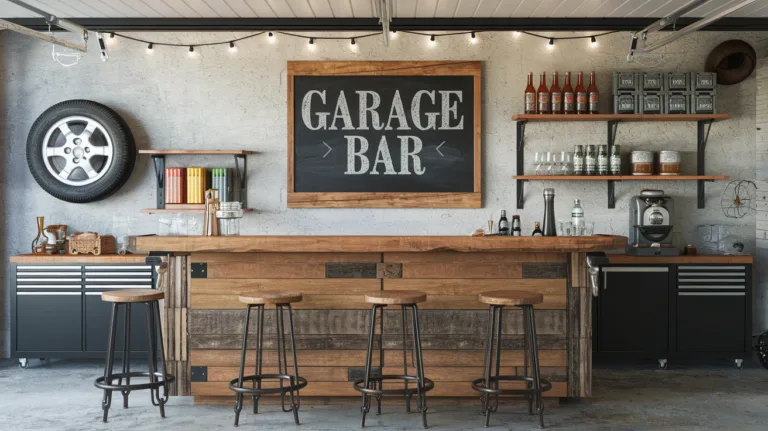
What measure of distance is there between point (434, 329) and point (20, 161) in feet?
13.7

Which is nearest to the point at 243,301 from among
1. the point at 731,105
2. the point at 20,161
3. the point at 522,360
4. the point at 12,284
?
the point at 522,360

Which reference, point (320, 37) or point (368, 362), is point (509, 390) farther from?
point (320, 37)

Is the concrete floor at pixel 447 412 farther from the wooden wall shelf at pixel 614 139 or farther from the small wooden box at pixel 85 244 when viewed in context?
the wooden wall shelf at pixel 614 139

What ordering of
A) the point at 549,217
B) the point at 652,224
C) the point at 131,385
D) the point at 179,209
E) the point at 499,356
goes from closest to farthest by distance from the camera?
the point at 131,385
the point at 499,356
the point at 549,217
the point at 652,224
the point at 179,209

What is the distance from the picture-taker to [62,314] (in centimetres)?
612

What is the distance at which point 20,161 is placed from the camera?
662 cm

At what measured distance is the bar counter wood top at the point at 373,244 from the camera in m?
4.52

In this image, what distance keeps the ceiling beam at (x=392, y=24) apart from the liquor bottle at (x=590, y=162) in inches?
41.3

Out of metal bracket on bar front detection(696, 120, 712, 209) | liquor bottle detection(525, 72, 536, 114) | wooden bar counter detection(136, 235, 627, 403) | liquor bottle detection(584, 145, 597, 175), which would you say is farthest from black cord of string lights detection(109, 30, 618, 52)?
wooden bar counter detection(136, 235, 627, 403)

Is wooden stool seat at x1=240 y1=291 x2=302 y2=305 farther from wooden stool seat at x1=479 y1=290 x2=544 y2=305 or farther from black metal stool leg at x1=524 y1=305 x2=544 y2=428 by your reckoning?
black metal stool leg at x1=524 y1=305 x2=544 y2=428

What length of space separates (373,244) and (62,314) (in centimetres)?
309

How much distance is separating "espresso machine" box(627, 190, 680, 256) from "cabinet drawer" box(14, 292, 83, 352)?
4638mm

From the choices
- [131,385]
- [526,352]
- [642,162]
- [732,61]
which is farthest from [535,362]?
[732,61]

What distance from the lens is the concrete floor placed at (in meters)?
4.49
